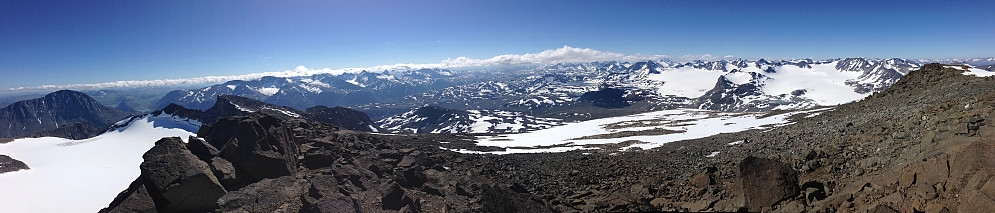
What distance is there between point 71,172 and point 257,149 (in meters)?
24.3

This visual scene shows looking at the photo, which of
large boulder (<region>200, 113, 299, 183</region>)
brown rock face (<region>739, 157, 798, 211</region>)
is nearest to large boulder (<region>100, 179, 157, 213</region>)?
large boulder (<region>200, 113, 299, 183</region>)

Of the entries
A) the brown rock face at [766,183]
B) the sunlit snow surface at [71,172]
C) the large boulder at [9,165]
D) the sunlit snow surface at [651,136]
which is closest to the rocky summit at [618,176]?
the brown rock face at [766,183]

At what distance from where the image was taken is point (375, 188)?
21.7 metres

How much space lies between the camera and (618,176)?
68.8ft

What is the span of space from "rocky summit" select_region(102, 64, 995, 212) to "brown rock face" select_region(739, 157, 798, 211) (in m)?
0.04

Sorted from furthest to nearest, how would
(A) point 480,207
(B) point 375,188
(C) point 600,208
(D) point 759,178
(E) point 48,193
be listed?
1. (E) point 48,193
2. (B) point 375,188
3. (A) point 480,207
4. (C) point 600,208
5. (D) point 759,178

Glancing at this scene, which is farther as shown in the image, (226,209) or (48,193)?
(48,193)

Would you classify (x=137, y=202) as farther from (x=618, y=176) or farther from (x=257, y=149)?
(x=618, y=176)

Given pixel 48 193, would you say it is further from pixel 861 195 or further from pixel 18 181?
pixel 861 195

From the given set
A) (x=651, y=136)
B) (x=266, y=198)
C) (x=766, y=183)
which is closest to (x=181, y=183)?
(x=266, y=198)

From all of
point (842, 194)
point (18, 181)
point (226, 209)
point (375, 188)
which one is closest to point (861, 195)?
point (842, 194)

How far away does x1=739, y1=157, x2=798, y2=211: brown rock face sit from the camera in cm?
1258

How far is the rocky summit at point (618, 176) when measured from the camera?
11453 millimetres

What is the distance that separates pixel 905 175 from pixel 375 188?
2306cm
